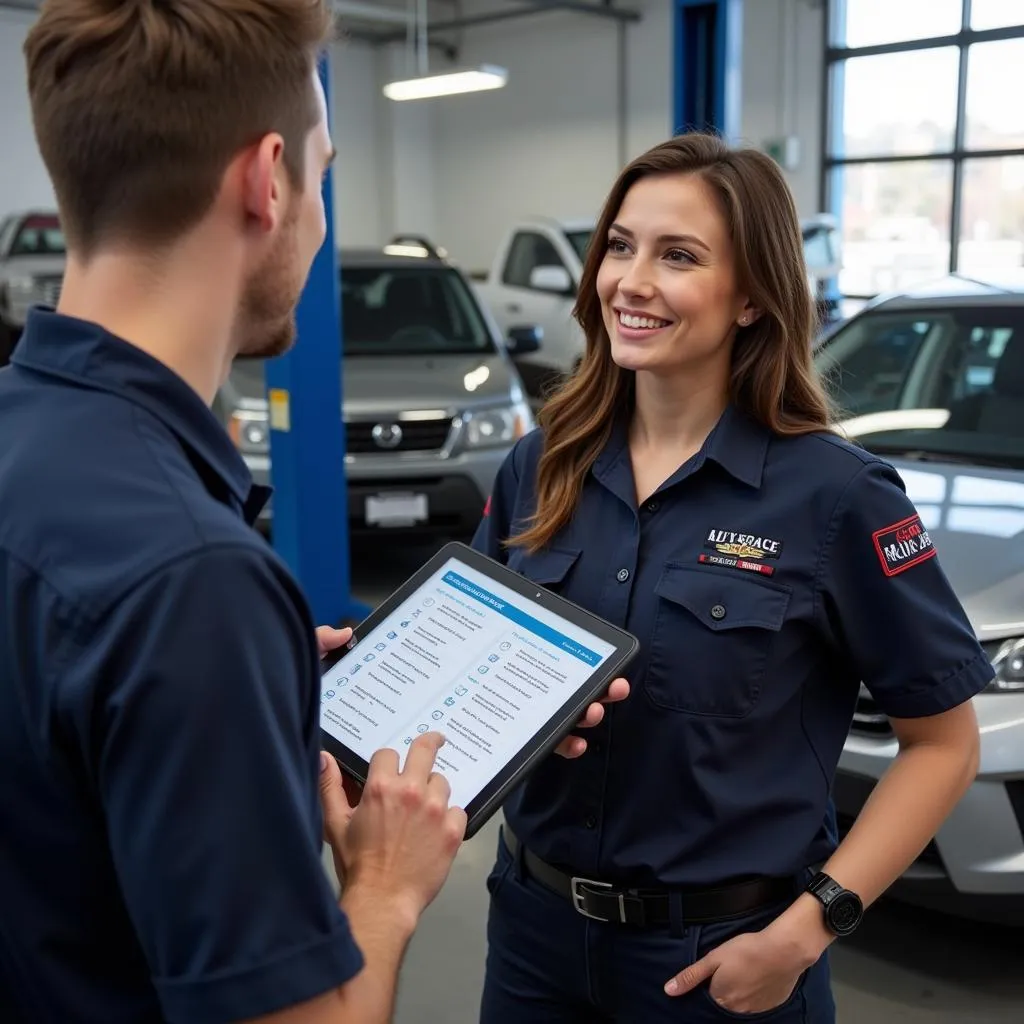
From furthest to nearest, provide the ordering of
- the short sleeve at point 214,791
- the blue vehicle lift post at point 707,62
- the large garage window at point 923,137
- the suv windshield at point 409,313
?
the large garage window at point 923,137, the suv windshield at point 409,313, the blue vehicle lift post at point 707,62, the short sleeve at point 214,791

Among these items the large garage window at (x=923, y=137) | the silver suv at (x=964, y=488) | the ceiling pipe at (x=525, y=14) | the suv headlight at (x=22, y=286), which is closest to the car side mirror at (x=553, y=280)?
the silver suv at (x=964, y=488)

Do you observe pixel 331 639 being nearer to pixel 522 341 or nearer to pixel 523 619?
pixel 523 619

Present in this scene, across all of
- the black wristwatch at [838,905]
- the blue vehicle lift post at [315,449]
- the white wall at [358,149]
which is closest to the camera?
the black wristwatch at [838,905]

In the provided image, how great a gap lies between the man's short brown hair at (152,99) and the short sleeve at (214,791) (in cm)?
28

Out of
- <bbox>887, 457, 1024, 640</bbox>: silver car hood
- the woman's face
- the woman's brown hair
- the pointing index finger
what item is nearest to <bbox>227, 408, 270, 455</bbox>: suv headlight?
<bbox>887, 457, 1024, 640</bbox>: silver car hood

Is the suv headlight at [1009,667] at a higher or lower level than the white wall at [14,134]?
lower

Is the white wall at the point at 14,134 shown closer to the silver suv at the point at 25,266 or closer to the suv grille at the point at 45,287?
the silver suv at the point at 25,266

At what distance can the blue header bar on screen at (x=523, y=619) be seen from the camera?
4.62 ft

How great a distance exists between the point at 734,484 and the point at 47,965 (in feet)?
3.32

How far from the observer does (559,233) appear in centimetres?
913

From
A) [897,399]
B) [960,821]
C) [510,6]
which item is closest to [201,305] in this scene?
[960,821]

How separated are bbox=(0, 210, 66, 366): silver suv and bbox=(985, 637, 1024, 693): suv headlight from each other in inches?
381

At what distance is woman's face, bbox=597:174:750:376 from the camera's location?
1592mm

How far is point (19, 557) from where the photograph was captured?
0.77 meters
